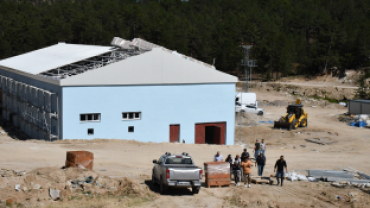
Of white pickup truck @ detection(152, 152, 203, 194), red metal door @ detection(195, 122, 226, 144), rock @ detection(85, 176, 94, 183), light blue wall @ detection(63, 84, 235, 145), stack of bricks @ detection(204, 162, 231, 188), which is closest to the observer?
white pickup truck @ detection(152, 152, 203, 194)

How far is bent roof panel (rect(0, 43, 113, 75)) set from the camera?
3953 cm

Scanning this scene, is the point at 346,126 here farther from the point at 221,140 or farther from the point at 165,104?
the point at 165,104

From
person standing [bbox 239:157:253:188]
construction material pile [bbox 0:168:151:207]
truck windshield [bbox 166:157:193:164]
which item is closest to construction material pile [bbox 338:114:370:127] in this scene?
person standing [bbox 239:157:253:188]

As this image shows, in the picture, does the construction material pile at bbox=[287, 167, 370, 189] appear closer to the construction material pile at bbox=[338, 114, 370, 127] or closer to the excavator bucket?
the excavator bucket

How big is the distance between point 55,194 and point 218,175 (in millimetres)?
6928

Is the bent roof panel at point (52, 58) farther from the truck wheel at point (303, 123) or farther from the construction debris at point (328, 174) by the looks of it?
the construction debris at point (328, 174)

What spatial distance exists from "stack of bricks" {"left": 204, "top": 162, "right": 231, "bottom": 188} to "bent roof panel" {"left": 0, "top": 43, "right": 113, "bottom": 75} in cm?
2059

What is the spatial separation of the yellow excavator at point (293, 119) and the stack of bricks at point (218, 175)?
2459 cm

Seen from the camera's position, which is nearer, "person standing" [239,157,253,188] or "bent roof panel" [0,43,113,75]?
"person standing" [239,157,253,188]

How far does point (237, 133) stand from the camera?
44938mm

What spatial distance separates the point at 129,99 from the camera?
3441cm

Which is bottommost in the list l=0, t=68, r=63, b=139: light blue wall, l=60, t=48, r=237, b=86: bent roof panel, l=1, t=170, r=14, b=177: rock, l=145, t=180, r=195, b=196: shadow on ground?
l=145, t=180, r=195, b=196: shadow on ground

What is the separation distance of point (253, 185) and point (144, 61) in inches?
604

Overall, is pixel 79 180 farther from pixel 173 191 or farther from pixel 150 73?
pixel 150 73
